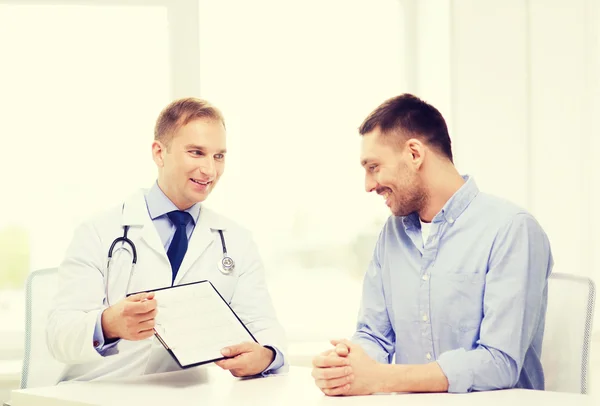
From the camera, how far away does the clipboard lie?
1.82 metres

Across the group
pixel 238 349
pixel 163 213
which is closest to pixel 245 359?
pixel 238 349

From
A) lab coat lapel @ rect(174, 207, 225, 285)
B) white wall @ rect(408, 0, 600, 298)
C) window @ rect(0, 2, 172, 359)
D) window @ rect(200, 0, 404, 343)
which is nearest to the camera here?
lab coat lapel @ rect(174, 207, 225, 285)

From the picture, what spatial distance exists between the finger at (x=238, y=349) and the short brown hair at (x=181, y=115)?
0.77m

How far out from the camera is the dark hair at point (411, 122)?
209cm

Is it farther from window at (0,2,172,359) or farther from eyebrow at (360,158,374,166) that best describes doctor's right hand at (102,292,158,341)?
window at (0,2,172,359)

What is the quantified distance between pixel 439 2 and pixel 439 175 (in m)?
1.73

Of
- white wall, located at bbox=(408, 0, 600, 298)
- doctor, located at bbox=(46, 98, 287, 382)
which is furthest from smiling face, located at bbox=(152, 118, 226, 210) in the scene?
white wall, located at bbox=(408, 0, 600, 298)

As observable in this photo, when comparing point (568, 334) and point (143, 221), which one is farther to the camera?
point (143, 221)

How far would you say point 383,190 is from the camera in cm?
211

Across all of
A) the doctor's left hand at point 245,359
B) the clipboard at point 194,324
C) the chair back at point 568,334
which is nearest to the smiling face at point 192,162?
the clipboard at point 194,324

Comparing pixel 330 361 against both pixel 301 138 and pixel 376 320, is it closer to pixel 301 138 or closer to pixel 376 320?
pixel 376 320

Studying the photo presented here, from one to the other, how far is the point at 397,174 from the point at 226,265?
60 cm

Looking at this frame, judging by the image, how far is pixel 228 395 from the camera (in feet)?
5.68

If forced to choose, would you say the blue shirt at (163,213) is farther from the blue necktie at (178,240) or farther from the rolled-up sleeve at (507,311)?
the rolled-up sleeve at (507,311)
